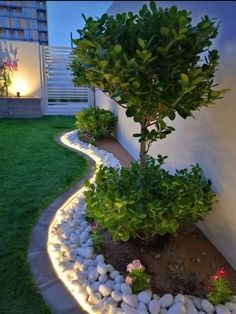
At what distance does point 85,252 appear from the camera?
1.90 meters

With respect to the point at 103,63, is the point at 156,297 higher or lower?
lower

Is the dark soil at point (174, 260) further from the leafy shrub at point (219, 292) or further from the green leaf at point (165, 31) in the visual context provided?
the green leaf at point (165, 31)

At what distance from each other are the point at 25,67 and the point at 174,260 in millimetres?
7906

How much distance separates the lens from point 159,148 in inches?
125

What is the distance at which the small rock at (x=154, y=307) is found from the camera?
4.78 ft

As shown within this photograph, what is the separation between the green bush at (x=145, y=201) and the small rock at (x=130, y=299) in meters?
0.31

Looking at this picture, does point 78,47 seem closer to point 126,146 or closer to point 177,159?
point 177,159

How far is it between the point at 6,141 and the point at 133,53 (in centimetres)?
424

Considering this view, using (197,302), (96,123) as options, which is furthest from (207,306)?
(96,123)

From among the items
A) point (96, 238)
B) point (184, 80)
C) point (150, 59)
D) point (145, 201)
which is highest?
point (150, 59)

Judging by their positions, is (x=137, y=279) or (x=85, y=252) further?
(x=85, y=252)

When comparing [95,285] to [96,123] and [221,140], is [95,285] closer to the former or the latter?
[221,140]

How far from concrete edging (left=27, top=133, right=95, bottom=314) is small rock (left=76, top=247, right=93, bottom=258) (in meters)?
0.22

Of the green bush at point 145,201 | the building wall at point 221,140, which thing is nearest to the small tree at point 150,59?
the building wall at point 221,140
